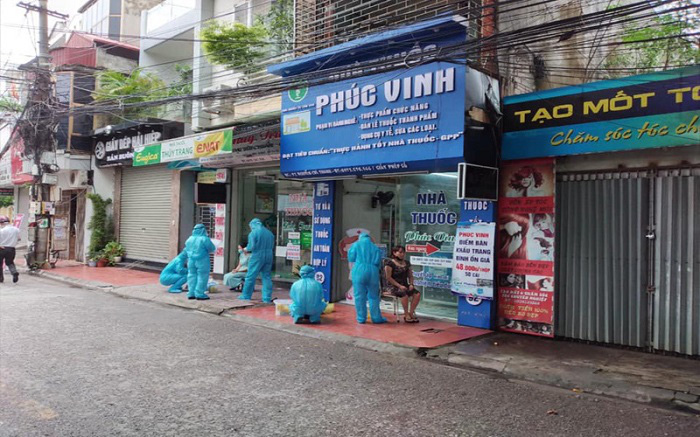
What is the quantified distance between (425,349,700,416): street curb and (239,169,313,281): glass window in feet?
19.7

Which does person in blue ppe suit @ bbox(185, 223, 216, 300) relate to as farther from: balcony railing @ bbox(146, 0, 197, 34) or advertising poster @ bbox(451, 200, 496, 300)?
balcony railing @ bbox(146, 0, 197, 34)

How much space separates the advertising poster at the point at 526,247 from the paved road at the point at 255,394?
211cm

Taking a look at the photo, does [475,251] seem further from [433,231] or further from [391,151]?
[391,151]

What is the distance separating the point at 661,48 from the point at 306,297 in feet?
21.7

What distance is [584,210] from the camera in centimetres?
741

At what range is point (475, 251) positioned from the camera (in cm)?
808

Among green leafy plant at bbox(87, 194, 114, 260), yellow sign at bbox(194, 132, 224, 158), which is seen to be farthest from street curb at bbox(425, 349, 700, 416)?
green leafy plant at bbox(87, 194, 114, 260)

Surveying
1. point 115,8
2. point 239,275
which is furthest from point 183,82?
point 115,8

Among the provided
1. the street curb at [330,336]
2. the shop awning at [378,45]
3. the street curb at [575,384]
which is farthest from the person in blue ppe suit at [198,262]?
the street curb at [575,384]

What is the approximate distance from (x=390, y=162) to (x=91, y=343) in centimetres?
512

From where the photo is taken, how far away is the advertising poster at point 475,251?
26.0 ft

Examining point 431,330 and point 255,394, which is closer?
point 255,394

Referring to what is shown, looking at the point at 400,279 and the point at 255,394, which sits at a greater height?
the point at 400,279

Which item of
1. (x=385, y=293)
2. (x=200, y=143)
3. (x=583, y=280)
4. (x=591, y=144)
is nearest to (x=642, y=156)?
(x=591, y=144)
